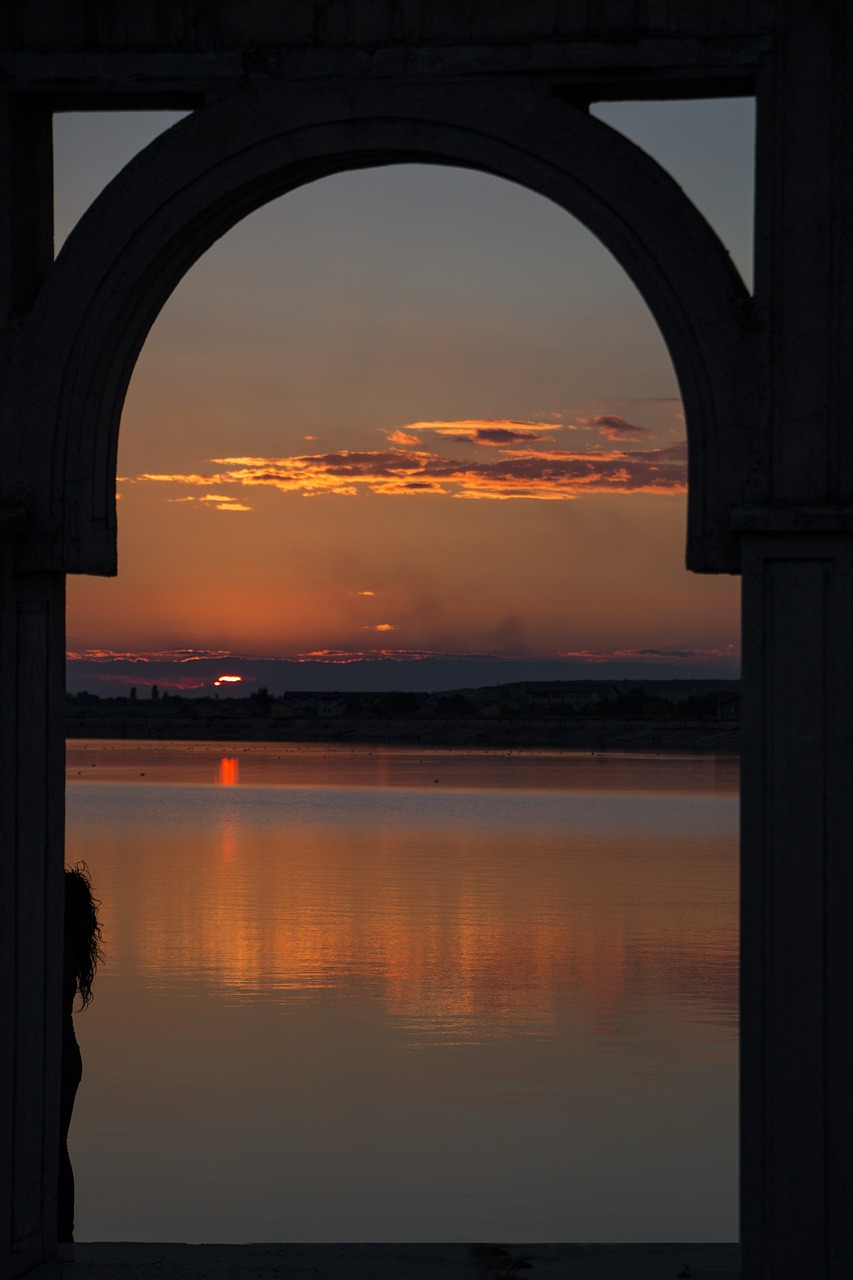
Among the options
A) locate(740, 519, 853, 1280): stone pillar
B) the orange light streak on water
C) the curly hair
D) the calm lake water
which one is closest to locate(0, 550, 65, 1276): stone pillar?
the curly hair

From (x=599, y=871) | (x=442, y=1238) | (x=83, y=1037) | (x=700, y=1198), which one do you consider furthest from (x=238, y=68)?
(x=599, y=871)

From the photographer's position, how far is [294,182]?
5074mm

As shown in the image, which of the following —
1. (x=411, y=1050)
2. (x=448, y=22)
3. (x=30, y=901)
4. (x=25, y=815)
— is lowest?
(x=411, y=1050)

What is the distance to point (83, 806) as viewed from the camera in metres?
37.5

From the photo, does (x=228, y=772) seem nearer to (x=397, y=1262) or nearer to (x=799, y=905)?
(x=397, y=1262)

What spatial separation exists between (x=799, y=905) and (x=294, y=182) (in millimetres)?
2474

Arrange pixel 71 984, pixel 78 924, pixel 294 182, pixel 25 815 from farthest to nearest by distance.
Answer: pixel 78 924 → pixel 71 984 → pixel 294 182 → pixel 25 815

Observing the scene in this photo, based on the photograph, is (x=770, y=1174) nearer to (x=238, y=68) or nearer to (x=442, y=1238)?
(x=442, y=1238)

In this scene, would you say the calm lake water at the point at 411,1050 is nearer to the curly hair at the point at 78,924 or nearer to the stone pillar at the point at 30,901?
the curly hair at the point at 78,924

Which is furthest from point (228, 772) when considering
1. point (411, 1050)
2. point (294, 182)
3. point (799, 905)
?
point (799, 905)

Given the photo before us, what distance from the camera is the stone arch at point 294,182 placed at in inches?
184

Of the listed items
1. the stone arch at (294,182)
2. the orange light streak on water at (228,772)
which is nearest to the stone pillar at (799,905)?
the stone arch at (294,182)

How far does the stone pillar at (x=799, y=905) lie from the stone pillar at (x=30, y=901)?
6.25 feet

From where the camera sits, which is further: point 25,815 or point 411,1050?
point 411,1050
